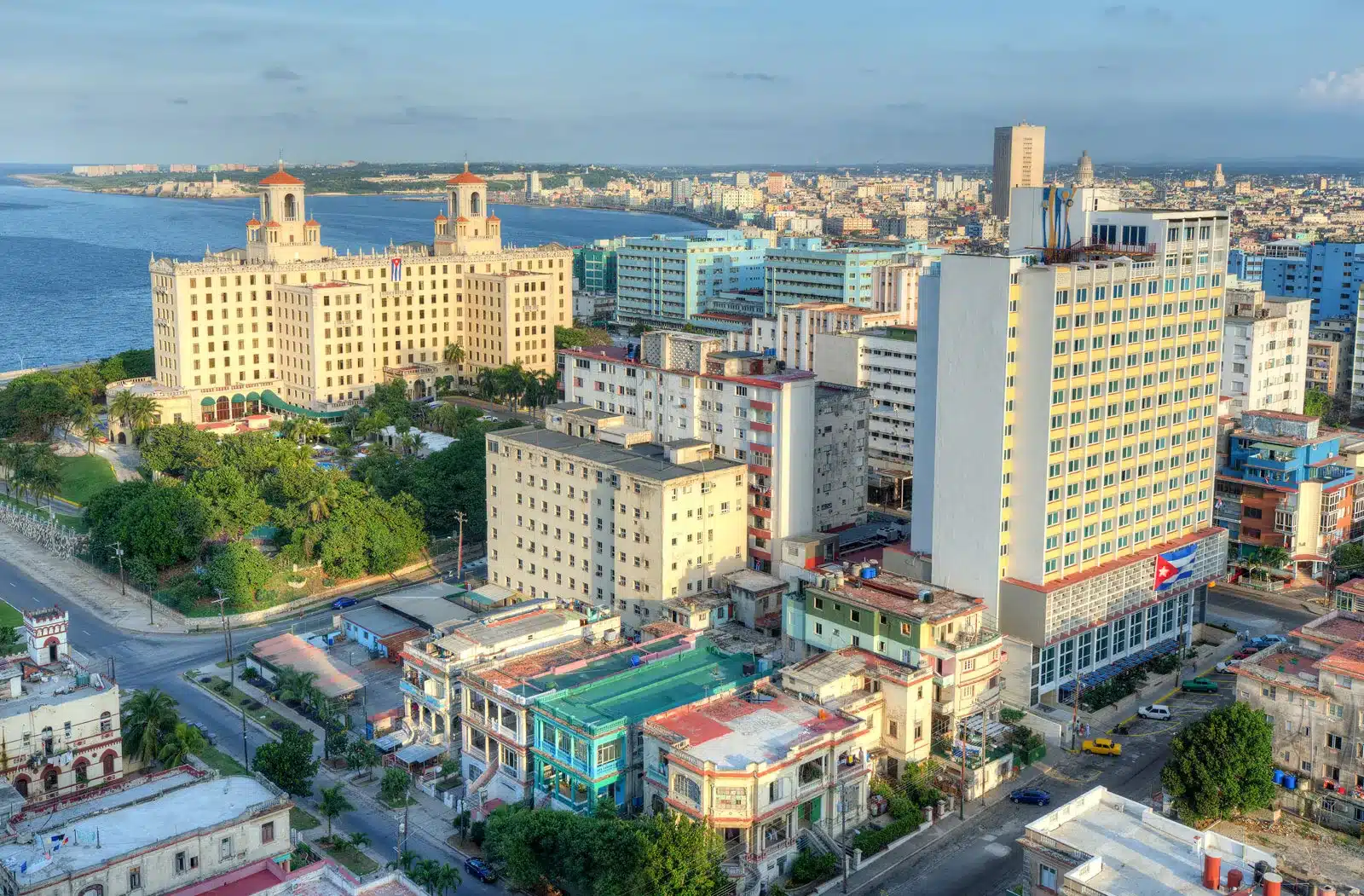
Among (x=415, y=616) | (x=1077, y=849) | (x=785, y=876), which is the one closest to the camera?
(x=1077, y=849)

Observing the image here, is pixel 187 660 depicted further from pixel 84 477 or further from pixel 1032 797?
pixel 1032 797

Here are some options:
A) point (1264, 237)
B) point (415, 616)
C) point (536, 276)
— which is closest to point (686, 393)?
point (415, 616)

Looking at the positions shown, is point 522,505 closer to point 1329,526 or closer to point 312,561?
point 312,561

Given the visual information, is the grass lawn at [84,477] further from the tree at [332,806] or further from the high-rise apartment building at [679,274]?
the high-rise apartment building at [679,274]

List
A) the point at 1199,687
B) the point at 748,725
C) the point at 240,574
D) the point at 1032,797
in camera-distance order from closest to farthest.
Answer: the point at 748,725
the point at 1032,797
the point at 1199,687
the point at 240,574

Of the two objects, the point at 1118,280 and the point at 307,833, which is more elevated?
the point at 1118,280

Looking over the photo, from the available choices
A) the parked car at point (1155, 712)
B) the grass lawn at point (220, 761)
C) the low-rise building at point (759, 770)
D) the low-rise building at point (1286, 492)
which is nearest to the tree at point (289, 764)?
the grass lawn at point (220, 761)

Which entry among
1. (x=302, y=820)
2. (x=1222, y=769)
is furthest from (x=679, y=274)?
(x=1222, y=769)
